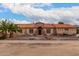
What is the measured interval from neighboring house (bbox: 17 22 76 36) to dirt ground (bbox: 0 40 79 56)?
12cm

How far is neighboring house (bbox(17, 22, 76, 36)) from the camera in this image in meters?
4.56

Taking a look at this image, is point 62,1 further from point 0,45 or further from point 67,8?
point 0,45

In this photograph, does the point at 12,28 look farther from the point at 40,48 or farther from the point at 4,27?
the point at 40,48

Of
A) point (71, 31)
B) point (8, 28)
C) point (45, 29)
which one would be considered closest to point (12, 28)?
point (8, 28)

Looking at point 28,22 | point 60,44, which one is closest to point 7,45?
point 28,22

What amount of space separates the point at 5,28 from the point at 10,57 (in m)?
0.39

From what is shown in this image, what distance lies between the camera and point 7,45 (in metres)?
4.61

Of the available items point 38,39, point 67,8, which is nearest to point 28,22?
point 38,39

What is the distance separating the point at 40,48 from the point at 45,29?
26 centimetres

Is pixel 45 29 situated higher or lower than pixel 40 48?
higher

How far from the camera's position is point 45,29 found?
458cm

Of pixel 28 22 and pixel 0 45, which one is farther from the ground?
pixel 28 22

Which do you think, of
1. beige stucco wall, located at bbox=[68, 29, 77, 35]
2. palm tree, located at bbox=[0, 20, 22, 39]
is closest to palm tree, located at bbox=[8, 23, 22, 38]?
palm tree, located at bbox=[0, 20, 22, 39]

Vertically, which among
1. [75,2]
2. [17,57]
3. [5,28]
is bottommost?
[17,57]
